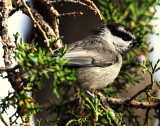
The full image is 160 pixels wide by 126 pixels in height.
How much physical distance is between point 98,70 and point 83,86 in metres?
0.32

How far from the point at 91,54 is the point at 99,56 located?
135 mm

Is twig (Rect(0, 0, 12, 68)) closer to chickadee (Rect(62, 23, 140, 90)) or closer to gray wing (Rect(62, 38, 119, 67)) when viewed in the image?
chickadee (Rect(62, 23, 140, 90))

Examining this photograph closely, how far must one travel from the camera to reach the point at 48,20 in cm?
314

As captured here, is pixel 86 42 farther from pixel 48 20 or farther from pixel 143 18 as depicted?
pixel 143 18

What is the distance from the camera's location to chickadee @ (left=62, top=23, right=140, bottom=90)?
10.4 ft

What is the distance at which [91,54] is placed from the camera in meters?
3.34

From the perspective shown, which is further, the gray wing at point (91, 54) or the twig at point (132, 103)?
the gray wing at point (91, 54)

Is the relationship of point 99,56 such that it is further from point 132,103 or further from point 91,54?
point 132,103

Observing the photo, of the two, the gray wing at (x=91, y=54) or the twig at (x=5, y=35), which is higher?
the twig at (x=5, y=35)

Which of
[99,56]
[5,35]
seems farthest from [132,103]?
[5,35]

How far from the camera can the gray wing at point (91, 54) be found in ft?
10.2

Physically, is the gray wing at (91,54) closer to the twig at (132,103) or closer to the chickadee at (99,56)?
the chickadee at (99,56)

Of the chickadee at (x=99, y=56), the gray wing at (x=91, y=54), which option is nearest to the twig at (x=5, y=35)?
the chickadee at (x=99, y=56)

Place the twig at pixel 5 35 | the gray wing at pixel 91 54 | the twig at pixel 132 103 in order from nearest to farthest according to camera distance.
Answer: the twig at pixel 5 35 → the twig at pixel 132 103 → the gray wing at pixel 91 54
